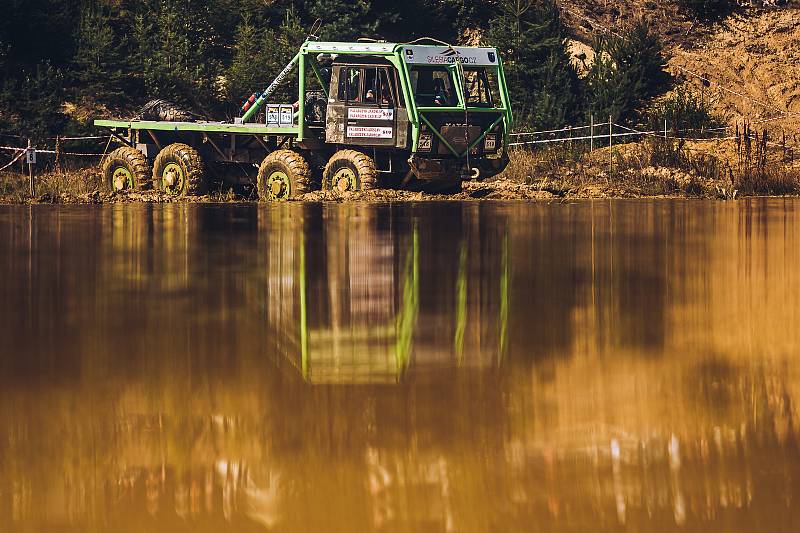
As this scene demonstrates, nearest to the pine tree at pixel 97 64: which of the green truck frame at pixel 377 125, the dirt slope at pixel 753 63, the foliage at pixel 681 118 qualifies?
the green truck frame at pixel 377 125

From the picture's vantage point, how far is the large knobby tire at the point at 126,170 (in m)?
35.6

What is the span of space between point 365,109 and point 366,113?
0.09 m

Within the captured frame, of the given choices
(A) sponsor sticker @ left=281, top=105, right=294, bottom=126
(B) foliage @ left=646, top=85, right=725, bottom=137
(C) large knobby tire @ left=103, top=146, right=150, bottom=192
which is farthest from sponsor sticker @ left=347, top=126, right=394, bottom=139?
(B) foliage @ left=646, top=85, right=725, bottom=137

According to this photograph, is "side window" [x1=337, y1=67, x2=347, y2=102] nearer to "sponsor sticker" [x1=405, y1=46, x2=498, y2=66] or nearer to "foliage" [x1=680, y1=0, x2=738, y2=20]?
"sponsor sticker" [x1=405, y1=46, x2=498, y2=66]

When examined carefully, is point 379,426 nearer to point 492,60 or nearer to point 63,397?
point 63,397

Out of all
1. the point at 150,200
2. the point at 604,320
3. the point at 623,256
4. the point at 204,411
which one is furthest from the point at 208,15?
the point at 204,411

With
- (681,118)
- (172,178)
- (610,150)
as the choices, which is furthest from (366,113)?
(681,118)

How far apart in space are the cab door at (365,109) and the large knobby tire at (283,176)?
906mm

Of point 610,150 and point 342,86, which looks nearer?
point 342,86

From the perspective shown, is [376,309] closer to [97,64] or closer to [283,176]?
[283,176]

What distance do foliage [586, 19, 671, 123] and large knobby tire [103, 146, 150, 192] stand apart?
16033 millimetres

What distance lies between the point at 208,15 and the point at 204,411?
44624 millimetres

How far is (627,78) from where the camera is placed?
46.7 metres

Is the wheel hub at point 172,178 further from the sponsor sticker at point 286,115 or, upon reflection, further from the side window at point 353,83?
the side window at point 353,83
